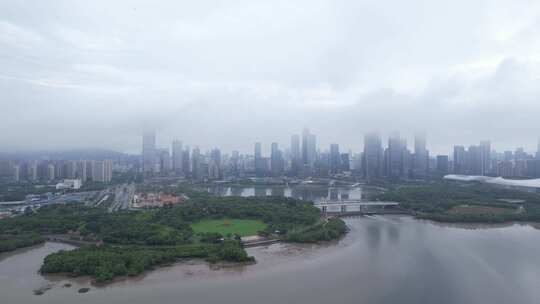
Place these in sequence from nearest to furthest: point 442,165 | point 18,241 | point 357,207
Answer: point 18,241
point 357,207
point 442,165

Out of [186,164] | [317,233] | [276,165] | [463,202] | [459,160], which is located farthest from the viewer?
[276,165]

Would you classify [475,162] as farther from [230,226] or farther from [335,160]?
[230,226]

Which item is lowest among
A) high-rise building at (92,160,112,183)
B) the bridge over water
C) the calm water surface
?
the calm water surface

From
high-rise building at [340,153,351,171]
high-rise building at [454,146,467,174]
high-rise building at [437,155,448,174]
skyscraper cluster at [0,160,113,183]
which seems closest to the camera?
skyscraper cluster at [0,160,113,183]

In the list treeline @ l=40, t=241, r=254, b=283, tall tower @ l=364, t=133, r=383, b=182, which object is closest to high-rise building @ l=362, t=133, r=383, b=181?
tall tower @ l=364, t=133, r=383, b=182

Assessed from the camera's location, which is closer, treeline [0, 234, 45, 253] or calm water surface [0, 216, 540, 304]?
calm water surface [0, 216, 540, 304]

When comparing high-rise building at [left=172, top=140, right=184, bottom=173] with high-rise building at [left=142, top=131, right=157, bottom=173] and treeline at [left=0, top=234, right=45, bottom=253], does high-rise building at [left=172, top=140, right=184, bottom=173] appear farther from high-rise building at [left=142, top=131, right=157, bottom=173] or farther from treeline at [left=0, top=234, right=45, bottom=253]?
treeline at [left=0, top=234, right=45, bottom=253]

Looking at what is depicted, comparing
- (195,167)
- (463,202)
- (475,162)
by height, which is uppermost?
(475,162)

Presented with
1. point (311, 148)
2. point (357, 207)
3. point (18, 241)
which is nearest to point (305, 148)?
point (311, 148)
